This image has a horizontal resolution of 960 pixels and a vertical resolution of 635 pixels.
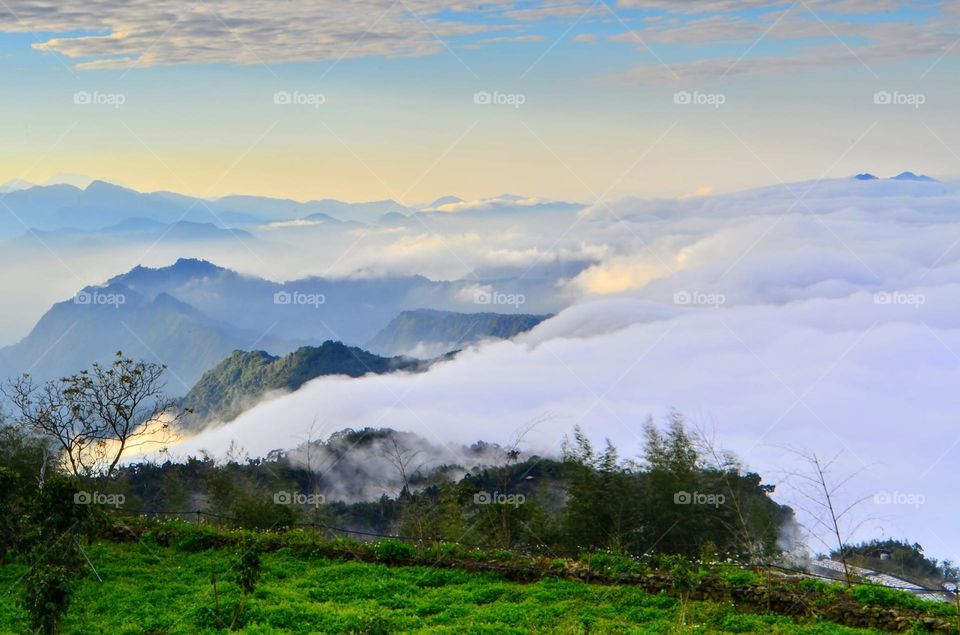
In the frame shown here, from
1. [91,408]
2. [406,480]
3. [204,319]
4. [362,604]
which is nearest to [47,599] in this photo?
[362,604]

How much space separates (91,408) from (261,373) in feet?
99.9

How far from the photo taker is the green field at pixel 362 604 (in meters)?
12.8

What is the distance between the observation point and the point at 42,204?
4313 inches

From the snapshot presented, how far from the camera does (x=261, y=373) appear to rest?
163ft

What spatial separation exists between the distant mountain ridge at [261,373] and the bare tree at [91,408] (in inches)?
947

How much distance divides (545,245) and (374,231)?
805 inches

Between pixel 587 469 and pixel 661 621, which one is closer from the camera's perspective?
pixel 661 621

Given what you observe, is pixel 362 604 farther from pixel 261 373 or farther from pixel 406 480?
pixel 261 373

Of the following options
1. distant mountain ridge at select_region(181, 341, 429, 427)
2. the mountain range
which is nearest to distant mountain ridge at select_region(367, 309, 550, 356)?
the mountain range

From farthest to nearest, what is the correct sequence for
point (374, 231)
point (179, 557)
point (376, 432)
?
point (374, 231)
point (376, 432)
point (179, 557)

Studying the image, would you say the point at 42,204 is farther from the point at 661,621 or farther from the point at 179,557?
the point at 661,621

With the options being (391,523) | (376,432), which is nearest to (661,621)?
(391,523)

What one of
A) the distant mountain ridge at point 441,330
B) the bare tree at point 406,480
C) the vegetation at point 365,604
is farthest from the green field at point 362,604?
the distant mountain ridge at point 441,330

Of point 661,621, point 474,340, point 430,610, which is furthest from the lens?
point 474,340
